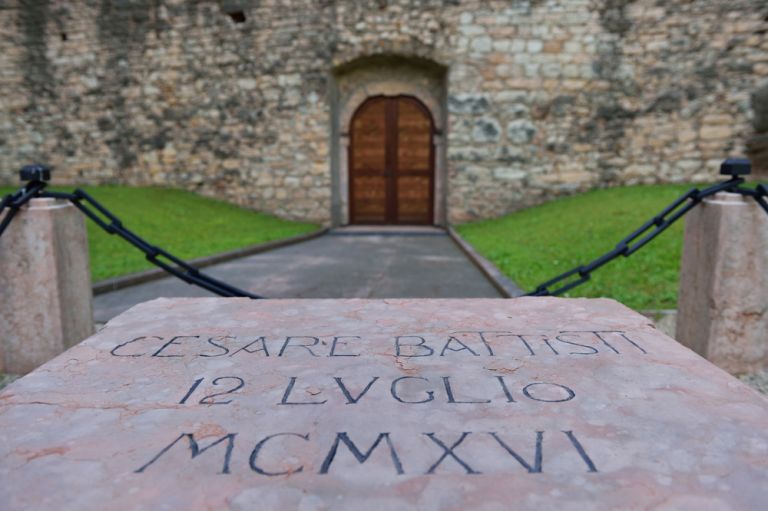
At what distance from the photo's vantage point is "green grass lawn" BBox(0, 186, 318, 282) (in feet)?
19.1

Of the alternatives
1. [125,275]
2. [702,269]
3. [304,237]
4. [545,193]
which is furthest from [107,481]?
[545,193]

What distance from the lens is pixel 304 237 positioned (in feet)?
27.1

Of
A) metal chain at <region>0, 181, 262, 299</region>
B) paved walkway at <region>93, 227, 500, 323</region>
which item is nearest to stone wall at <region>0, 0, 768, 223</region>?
paved walkway at <region>93, 227, 500, 323</region>

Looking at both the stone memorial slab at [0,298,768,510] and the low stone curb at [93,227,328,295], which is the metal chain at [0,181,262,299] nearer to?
the stone memorial slab at [0,298,768,510]

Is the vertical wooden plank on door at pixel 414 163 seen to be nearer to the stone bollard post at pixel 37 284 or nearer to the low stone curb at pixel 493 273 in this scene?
the low stone curb at pixel 493 273

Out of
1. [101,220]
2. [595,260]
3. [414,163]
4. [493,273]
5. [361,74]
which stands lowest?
[493,273]

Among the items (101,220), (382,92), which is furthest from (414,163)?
(101,220)

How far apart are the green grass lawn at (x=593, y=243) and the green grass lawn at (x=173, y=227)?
3.34 metres

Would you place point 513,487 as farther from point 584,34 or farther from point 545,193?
point 584,34

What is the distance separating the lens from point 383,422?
3.88 ft

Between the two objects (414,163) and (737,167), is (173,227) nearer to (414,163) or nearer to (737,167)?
(414,163)

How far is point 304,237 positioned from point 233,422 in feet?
23.6

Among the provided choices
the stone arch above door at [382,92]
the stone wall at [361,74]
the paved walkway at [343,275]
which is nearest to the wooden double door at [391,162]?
the stone arch above door at [382,92]

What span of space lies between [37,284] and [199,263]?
3.01 metres
